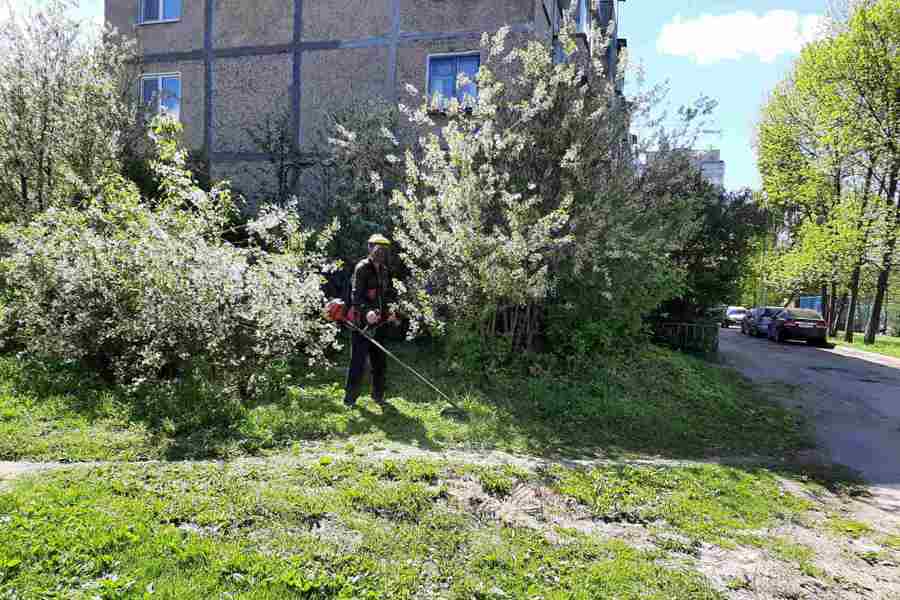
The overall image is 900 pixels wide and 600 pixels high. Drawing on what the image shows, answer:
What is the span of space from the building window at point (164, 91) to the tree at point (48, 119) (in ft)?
14.5

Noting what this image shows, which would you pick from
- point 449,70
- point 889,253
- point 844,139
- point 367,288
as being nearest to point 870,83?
point 844,139

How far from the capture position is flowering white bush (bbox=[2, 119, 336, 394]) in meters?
6.15

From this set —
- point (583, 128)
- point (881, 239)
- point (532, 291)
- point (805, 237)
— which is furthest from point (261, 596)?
point (805, 237)

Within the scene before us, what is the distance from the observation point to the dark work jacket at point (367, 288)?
6.86 metres

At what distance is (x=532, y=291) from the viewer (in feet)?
24.2

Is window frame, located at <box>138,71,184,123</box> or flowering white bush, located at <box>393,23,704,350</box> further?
window frame, located at <box>138,71,184,123</box>

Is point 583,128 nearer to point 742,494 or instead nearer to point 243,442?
point 742,494

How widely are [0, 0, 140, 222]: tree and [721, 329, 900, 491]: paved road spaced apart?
11.7m

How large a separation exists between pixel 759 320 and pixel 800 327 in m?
3.90

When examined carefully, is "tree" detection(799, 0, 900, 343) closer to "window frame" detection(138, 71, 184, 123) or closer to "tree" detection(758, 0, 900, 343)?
"tree" detection(758, 0, 900, 343)

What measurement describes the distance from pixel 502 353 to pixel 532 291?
1.38 metres

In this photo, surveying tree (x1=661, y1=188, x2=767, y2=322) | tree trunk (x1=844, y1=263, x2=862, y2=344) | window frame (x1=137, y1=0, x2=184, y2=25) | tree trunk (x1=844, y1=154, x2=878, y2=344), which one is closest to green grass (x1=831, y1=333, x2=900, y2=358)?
tree trunk (x1=844, y1=263, x2=862, y2=344)

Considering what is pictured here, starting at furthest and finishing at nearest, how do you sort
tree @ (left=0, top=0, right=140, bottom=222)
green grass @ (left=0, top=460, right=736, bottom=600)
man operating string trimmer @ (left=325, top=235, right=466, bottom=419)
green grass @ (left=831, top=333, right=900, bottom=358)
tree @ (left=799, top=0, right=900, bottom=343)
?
tree @ (left=799, top=0, right=900, bottom=343) → green grass @ (left=831, top=333, right=900, bottom=358) → tree @ (left=0, top=0, right=140, bottom=222) → man operating string trimmer @ (left=325, top=235, right=466, bottom=419) → green grass @ (left=0, top=460, right=736, bottom=600)

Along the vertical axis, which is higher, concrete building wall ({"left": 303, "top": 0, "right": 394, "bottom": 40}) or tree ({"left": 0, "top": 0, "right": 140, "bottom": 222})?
concrete building wall ({"left": 303, "top": 0, "right": 394, "bottom": 40})
